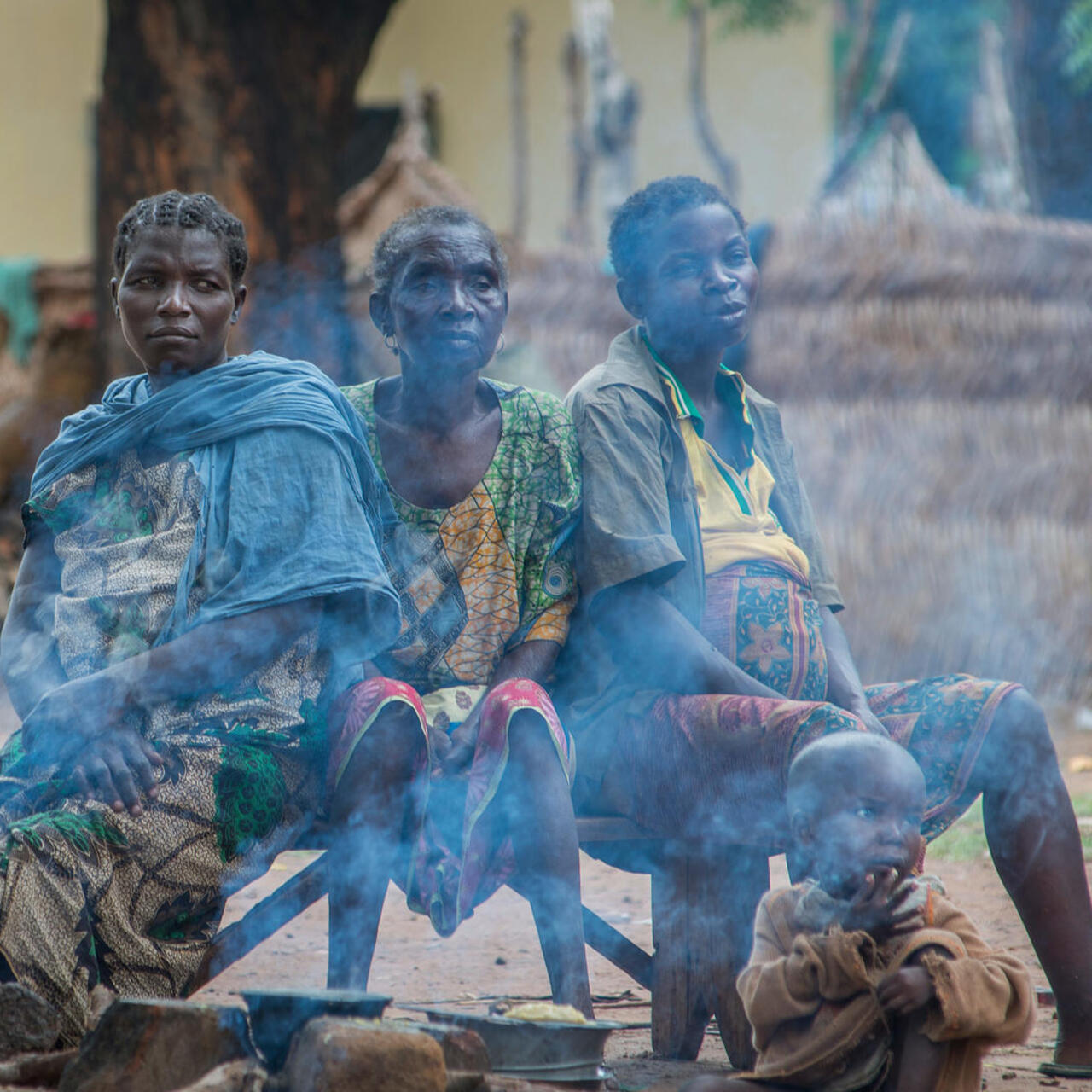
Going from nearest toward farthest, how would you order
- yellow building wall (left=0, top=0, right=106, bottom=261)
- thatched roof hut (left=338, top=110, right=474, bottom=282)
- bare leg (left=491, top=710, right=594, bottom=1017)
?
bare leg (left=491, top=710, right=594, bottom=1017), thatched roof hut (left=338, top=110, right=474, bottom=282), yellow building wall (left=0, top=0, right=106, bottom=261)

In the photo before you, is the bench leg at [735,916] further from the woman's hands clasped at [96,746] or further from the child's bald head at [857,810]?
the woman's hands clasped at [96,746]

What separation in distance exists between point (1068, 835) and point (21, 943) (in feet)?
6.38

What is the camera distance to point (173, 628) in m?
2.76

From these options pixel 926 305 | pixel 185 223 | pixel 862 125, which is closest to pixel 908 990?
pixel 185 223

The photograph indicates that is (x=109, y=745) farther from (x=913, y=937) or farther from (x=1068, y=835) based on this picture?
(x=1068, y=835)

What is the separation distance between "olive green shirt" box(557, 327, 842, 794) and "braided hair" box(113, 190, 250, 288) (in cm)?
82

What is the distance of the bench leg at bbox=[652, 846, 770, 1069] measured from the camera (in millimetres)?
3146

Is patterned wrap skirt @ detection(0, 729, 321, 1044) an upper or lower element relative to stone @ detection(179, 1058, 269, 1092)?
upper

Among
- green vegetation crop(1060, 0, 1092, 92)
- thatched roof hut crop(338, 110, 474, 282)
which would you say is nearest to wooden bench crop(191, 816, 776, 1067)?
thatched roof hut crop(338, 110, 474, 282)

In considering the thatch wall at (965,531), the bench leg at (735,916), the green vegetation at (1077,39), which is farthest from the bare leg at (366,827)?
the green vegetation at (1077,39)

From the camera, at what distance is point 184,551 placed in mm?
2816

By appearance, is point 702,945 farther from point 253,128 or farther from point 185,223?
point 253,128

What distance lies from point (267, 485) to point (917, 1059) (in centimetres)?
152

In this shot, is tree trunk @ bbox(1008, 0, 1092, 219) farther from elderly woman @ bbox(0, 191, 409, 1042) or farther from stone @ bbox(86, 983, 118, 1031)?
stone @ bbox(86, 983, 118, 1031)
